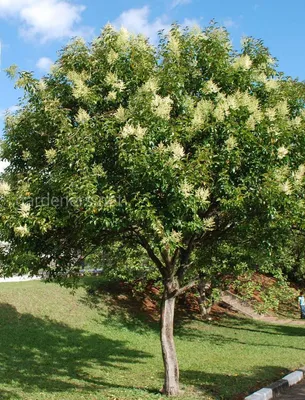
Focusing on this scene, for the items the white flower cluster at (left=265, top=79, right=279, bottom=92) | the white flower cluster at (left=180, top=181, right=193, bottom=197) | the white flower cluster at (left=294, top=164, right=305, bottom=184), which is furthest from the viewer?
the white flower cluster at (left=265, top=79, right=279, bottom=92)

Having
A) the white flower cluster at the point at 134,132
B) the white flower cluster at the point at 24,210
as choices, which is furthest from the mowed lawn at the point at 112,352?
the white flower cluster at the point at 134,132

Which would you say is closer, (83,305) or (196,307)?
(83,305)

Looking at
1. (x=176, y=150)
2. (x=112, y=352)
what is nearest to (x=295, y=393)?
(x=176, y=150)

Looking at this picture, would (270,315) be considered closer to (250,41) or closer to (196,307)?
(196,307)

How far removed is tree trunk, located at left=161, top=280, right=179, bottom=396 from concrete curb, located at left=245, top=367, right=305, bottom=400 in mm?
1529

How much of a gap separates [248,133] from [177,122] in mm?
1171

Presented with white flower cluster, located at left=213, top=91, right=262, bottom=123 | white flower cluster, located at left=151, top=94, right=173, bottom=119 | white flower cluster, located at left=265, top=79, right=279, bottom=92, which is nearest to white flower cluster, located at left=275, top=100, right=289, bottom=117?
white flower cluster, located at left=213, top=91, right=262, bottom=123

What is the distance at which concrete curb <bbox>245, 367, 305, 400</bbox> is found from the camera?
7.92 m

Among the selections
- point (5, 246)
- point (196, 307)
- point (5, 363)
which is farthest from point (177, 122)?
point (196, 307)

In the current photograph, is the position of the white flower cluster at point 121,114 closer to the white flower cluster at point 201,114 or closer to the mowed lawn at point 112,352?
the white flower cluster at point 201,114

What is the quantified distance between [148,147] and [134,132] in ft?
0.98

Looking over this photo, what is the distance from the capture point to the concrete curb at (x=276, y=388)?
7.92 m

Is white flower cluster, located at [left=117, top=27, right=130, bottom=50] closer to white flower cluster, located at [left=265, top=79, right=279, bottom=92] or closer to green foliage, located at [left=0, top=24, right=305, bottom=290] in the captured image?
green foliage, located at [left=0, top=24, right=305, bottom=290]

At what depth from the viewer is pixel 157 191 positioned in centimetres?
662
